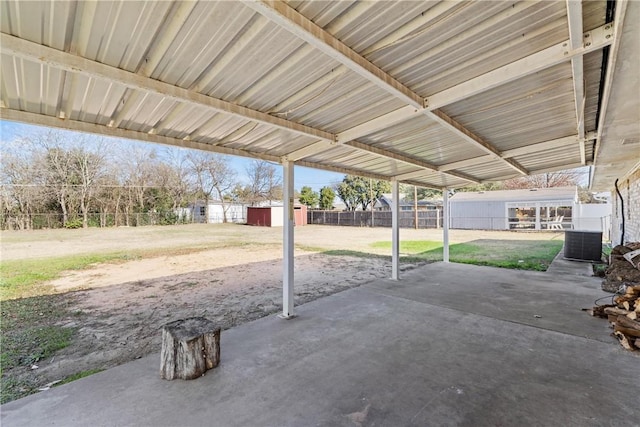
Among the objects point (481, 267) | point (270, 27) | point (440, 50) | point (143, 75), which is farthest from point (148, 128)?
point (481, 267)

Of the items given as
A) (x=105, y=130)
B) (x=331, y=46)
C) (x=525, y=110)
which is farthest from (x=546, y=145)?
(x=105, y=130)

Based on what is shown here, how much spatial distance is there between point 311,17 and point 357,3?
24 centimetres

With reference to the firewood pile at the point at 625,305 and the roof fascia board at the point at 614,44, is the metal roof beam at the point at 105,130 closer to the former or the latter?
the roof fascia board at the point at 614,44

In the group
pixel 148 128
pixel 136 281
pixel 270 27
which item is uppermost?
pixel 270 27

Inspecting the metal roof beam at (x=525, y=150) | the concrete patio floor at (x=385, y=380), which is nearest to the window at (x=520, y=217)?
the metal roof beam at (x=525, y=150)

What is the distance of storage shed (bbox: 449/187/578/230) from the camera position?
16.7m

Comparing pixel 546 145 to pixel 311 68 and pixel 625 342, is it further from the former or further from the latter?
pixel 311 68

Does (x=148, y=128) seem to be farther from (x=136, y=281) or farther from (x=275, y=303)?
(x=136, y=281)

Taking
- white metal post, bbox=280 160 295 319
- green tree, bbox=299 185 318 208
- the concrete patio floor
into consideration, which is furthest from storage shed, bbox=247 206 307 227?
the concrete patio floor

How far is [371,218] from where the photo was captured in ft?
76.8

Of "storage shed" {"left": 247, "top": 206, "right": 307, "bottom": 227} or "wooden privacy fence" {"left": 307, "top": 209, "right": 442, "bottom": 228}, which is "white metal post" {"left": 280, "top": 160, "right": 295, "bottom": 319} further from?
"storage shed" {"left": 247, "top": 206, "right": 307, "bottom": 227}

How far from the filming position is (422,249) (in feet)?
35.5

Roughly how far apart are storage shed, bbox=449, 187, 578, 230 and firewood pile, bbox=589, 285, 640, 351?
16116 millimetres

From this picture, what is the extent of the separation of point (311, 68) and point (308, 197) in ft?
87.5
